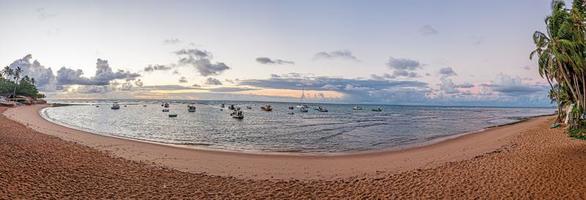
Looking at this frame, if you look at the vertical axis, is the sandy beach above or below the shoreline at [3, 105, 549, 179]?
above

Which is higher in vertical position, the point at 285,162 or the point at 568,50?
the point at 568,50

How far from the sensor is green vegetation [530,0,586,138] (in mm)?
21562

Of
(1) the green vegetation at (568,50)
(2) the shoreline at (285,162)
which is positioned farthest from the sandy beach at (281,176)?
(1) the green vegetation at (568,50)

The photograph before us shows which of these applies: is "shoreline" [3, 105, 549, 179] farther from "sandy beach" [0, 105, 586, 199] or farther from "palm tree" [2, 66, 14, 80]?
"palm tree" [2, 66, 14, 80]

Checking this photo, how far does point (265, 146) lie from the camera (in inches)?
1185

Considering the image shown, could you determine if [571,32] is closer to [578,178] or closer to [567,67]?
[567,67]

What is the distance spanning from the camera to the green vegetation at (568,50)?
70.7 ft

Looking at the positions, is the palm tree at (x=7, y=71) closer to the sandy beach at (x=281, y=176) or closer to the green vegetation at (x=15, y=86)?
the green vegetation at (x=15, y=86)

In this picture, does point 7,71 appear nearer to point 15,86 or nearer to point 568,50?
point 15,86

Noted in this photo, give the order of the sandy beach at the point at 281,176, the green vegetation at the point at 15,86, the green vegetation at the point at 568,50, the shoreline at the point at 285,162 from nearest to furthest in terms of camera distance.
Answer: the sandy beach at the point at 281,176, the shoreline at the point at 285,162, the green vegetation at the point at 568,50, the green vegetation at the point at 15,86

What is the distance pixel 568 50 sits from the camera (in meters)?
23.7

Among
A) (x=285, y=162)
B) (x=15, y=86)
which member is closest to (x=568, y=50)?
(x=285, y=162)

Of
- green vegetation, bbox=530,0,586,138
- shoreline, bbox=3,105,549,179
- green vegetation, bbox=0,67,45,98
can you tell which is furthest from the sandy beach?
green vegetation, bbox=0,67,45,98

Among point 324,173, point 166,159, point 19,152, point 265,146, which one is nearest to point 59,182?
point 19,152
